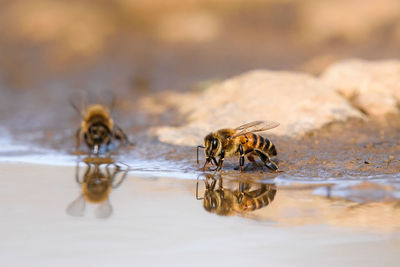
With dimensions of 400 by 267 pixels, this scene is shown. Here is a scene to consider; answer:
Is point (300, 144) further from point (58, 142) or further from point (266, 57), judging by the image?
point (266, 57)

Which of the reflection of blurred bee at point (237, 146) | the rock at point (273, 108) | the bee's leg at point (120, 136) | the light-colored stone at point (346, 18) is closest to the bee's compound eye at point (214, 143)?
the reflection of blurred bee at point (237, 146)

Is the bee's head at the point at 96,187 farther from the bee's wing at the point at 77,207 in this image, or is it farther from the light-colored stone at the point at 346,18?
the light-colored stone at the point at 346,18

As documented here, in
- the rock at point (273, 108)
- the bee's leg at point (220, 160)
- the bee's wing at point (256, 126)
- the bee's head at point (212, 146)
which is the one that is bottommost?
the bee's leg at point (220, 160)

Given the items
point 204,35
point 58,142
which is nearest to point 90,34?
point 204,35

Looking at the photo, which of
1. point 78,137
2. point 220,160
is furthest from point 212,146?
point 78,137

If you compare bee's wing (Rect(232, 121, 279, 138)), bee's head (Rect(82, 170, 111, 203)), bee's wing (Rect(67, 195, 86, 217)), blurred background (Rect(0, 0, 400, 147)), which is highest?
blurred background (Rect(0, 0, 400, 147))

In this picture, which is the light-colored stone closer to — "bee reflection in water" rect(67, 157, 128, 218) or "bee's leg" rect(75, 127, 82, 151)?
"bee's leg" rect(75, 127, 82, 151)

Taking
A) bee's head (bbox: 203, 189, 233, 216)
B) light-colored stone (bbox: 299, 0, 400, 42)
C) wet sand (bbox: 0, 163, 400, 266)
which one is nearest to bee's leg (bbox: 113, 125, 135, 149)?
wet sand (bbox: 0, 163, 400, 266)
